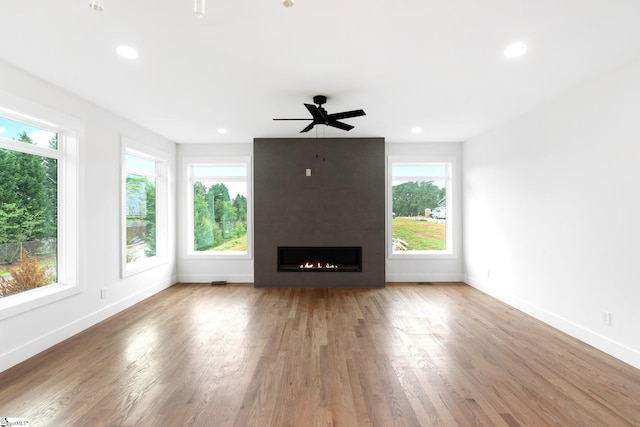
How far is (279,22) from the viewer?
2.22m

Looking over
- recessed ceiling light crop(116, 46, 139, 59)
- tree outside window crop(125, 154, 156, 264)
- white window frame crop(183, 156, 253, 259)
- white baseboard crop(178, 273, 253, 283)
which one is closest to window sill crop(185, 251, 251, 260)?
white window frame crop(183, 156, 253, 259)

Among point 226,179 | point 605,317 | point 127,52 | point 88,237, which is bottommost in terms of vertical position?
point 605,317

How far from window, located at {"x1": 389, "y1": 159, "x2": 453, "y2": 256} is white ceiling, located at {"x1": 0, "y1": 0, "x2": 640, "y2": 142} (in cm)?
205

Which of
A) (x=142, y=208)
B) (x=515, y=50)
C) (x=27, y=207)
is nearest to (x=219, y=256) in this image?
(x=142, y=208)

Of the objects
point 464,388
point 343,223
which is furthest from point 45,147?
point 464,388

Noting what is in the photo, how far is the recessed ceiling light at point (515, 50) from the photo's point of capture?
2510 mm

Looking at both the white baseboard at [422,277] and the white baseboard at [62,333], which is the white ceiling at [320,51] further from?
the white baseboard at [422,277]

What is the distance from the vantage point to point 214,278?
19.7ft

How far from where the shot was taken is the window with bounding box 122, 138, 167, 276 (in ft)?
15.5

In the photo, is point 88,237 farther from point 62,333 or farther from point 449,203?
point 449,203

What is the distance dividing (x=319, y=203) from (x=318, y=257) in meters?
0.98

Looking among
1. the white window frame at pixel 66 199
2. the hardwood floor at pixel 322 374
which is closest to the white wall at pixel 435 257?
the hardwood floor at pixel 322 374

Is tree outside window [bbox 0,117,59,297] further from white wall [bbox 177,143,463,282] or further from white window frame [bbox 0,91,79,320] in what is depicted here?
white wall [bbox 177,143,463,282]

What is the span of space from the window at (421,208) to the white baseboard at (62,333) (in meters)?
4.51
